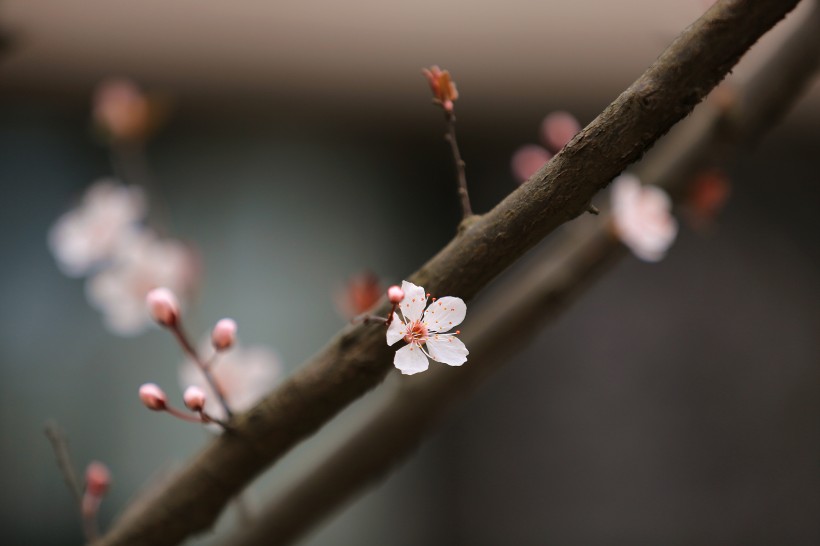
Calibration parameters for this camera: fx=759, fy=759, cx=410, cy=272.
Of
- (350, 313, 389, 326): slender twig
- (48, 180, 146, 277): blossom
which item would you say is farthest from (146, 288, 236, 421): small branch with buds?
(48, 180, 146, 277): blossom

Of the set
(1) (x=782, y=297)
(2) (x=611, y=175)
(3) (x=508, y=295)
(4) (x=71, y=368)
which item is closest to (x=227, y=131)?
(4) (x=71, y=368)

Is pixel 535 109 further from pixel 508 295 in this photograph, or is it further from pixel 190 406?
pixel 190 406

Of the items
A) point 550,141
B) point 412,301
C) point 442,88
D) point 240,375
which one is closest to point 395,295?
point 412,301

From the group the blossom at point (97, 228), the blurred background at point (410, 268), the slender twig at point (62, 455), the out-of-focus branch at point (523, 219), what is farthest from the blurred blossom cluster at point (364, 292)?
the blurred background at point (410, 268)

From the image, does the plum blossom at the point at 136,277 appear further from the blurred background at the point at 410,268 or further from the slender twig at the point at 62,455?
the blurred background at the point at 410,268

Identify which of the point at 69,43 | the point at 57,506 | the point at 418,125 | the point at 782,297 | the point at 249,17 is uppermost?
the point at 69,43

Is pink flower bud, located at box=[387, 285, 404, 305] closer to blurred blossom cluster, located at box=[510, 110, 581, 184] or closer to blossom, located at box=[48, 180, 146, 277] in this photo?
blurred blossom cluster, located at box=[510, 110, 581, 184]
